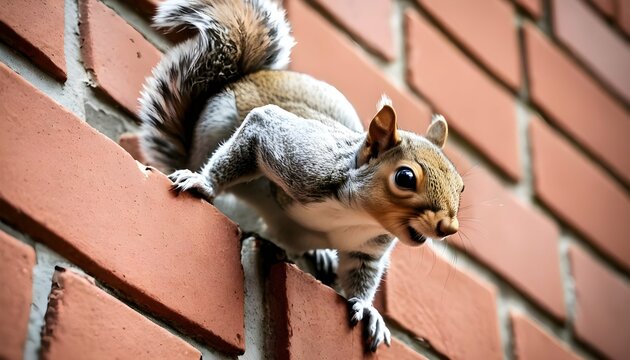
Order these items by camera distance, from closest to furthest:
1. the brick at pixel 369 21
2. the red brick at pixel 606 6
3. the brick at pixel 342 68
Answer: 1. the brick at pixel 342 68
2. the brick at pixel 369 21
3. the red brick at pixel 606 6

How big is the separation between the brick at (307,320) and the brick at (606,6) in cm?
113

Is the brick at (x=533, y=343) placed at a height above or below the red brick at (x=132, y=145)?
below

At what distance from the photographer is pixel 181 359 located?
905mm

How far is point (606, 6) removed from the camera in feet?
6.65

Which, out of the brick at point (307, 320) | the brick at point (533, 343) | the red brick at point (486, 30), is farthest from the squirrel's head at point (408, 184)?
the red brick at point (486, 30)

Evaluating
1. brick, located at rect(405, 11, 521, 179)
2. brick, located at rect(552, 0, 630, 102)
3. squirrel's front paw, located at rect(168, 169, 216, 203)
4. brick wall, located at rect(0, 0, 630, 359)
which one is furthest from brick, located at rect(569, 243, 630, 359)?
squirrel's front paw, located at rect(168, 169, 216, 203)

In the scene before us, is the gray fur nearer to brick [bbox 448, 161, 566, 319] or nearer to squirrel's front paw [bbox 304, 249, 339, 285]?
squirrel's front paw [bbox 304, 249, 339, 285]

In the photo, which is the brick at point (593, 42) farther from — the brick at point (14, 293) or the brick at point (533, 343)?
the brick at point (14, 293)

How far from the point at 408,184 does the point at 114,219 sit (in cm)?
32

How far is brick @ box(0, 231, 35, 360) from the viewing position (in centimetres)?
77

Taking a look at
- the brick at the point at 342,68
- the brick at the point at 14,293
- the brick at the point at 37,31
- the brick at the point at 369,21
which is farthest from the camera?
the brick at the point at 369,21

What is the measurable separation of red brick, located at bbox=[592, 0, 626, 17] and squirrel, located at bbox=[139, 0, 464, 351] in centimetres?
91

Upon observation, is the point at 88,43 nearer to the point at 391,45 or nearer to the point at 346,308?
the point at 346,308

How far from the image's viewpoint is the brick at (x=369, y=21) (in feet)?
4.74
